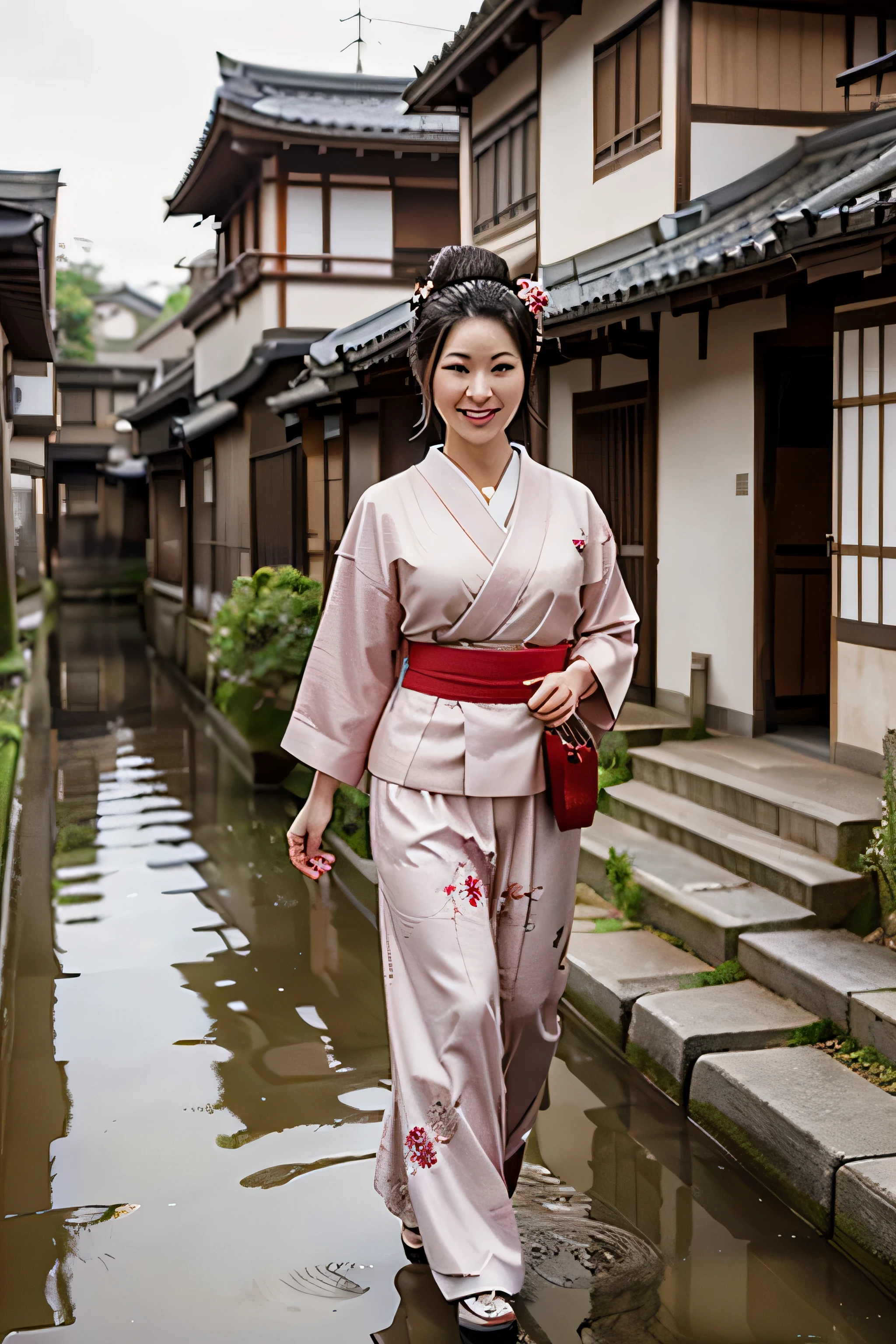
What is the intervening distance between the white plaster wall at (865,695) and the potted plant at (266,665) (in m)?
4.76

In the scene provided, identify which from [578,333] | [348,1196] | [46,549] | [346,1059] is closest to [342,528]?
[578,333]

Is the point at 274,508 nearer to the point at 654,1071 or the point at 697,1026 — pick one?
the point at 654,1071

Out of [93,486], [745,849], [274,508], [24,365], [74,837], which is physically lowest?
[74,837]

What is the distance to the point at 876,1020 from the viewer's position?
15.0 ft

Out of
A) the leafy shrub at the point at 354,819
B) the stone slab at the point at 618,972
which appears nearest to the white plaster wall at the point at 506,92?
the leafy shrub at the point at 354,819

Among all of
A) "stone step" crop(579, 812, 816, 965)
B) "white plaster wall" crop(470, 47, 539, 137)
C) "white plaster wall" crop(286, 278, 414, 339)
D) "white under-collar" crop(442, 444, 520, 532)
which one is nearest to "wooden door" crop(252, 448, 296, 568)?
"white plaster wall" crop(286, 278, 414, 339)

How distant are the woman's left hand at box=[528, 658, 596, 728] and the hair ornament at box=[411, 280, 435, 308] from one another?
1028mm

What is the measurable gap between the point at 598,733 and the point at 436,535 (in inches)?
30.6

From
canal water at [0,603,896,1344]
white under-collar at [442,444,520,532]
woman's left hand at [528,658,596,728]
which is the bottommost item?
canal water at [0,603,896,1344]

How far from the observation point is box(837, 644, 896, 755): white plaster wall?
672 cm

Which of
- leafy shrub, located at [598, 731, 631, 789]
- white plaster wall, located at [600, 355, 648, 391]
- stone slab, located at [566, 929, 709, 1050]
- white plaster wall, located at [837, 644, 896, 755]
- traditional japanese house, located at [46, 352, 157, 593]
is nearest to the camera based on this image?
stone slab, located at [566, 929, 709, 1050]

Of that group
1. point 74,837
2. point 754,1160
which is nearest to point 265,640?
point 74,837

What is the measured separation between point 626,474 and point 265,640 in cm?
328

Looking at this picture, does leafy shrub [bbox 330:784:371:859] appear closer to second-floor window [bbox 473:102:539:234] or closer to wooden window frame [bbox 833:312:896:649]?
wooden window frame [bbox 833:312:896:649]
